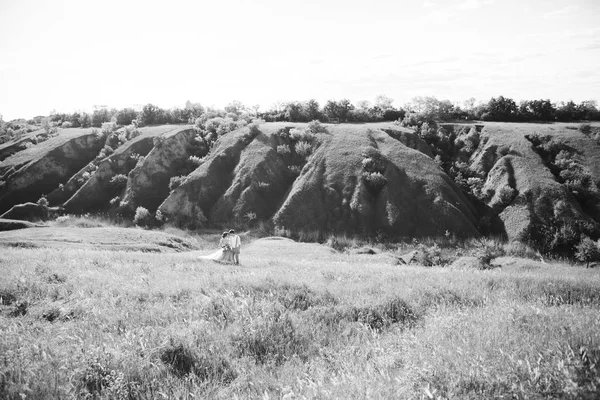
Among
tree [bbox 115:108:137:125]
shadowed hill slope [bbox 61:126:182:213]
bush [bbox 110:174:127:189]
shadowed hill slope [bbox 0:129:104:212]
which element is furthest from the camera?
tree [bbox 115:108:137:125]

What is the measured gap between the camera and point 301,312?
26.7 feet

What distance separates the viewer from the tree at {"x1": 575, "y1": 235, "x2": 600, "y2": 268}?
133 ft

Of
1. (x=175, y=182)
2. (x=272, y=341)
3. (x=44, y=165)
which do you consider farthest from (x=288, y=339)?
(x=44, y=165)

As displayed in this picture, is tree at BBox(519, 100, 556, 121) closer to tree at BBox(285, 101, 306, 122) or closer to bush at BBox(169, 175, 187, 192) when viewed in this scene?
tree at BBox(285, 101, 306, 122)

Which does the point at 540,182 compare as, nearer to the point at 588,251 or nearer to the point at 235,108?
the point at 588,251

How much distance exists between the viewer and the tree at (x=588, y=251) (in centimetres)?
4066

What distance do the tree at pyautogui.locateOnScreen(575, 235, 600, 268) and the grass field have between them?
39356 millimetres

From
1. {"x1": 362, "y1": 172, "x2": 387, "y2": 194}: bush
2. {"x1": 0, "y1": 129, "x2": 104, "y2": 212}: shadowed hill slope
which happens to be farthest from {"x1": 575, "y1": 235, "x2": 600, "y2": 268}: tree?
{"x1": 0, "y1": 129, "x2": 104, "y2": 212}: shadowed hill slope

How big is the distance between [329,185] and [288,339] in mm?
50369

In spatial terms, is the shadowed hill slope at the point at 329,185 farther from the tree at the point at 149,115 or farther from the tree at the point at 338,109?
the tree at the point at 149,115

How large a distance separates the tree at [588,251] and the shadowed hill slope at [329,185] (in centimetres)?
1170

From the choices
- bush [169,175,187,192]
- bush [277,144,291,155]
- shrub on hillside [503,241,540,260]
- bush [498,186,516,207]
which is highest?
bush [277,144,291,155]

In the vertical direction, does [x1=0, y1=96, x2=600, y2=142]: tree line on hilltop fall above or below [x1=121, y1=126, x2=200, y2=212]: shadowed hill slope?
above

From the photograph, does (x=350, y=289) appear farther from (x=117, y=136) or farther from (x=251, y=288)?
(x=117, y=136)
